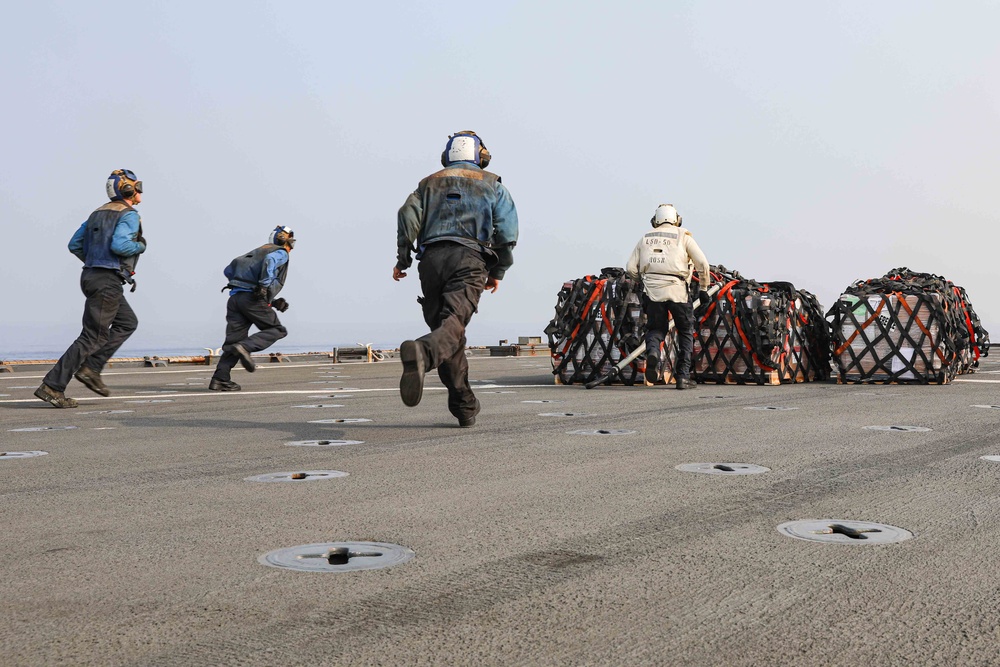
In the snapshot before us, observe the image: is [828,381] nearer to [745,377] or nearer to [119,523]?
[745,377]

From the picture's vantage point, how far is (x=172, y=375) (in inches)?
651

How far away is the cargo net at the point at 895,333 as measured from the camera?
40.9 feet

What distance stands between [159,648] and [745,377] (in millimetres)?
11329

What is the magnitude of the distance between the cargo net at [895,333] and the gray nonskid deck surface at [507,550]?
647cm

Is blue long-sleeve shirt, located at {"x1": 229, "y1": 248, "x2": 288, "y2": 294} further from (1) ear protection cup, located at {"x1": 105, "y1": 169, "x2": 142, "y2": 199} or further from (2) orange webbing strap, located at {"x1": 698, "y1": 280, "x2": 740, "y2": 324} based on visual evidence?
(2) orange webbing strap, located at {"x1": 698, "y1": 280, "x2": 740, "y2": 324}

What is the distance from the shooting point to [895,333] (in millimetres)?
12688

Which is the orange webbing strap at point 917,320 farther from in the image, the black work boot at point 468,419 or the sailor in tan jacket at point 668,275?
the black work boot at point 468,419

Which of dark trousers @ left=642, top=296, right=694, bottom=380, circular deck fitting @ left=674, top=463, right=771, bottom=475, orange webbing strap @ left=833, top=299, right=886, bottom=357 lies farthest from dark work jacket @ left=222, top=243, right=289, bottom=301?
circular deck fitting @ left=674, top=463, right=771, bottom=475

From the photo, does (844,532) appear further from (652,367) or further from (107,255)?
(107,255)

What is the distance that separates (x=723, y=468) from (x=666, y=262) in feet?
23.7

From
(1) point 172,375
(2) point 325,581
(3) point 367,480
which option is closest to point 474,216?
(3) point 367,480

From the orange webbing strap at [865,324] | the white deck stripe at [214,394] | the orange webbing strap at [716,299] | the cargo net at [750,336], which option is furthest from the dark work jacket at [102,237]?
the orange webbing strap at [865,324]

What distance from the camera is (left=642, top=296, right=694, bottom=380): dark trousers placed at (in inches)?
465

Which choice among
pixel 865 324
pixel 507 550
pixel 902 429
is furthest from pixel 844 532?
pixel 865 324
